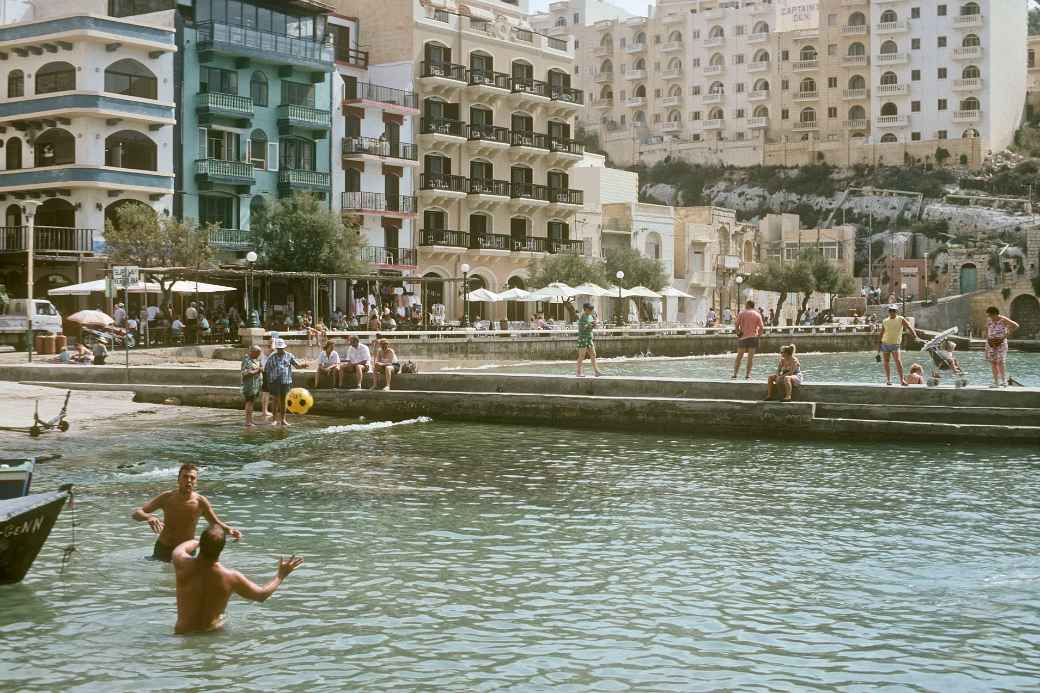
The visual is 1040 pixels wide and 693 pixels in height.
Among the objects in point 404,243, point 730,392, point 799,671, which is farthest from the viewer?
point 404,243

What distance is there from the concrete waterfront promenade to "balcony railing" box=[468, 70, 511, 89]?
3493 centimetres

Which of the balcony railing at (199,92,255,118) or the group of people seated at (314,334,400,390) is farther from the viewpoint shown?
the balcony railing at (199,92,255,118)

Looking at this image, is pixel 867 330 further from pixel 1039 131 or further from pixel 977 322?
pixel 1039 131

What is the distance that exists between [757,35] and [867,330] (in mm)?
56899

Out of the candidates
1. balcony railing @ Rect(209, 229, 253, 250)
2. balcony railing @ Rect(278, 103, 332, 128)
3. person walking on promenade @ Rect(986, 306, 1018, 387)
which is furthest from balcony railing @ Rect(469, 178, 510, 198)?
person walking on promenade @ Rect(986, 306, 1018, 387)

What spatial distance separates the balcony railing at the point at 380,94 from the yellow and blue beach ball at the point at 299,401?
32.9 m

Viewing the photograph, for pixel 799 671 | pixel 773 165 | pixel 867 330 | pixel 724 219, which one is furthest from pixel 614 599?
pixel 773 165

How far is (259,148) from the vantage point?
52.0 metres

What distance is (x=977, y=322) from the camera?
88.1m

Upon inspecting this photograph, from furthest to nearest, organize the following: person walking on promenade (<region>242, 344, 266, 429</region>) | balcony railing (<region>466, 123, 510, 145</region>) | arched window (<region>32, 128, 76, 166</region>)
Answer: balcony railing (<region>466, 123, 510, 145</region>) → arched window (<region>32, 128, 76, 166</region>) → person walking on promenade (<region>242, 344, 266, 429</region>)

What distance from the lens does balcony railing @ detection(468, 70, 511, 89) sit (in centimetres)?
6144

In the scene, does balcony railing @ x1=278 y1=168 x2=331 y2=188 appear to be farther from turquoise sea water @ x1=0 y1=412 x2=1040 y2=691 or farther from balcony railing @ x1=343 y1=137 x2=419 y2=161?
turquoise sea water @ x1=0 y1=412 x2=1040 y2=691

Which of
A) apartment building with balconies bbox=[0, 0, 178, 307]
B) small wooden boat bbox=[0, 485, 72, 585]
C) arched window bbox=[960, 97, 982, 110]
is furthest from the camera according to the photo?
arched window bbox=[960, 97, 982, 110]

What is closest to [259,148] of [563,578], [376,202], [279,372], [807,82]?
[376,202]
